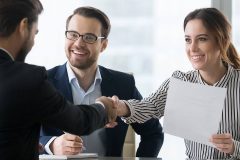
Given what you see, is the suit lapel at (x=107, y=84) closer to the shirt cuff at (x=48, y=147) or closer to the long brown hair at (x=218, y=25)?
the shirt cuff at (x=48, y=147)

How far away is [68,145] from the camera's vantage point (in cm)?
198

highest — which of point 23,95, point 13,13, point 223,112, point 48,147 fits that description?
point 13,13

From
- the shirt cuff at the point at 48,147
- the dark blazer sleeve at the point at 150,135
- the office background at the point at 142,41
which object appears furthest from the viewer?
the office background at the point at 142,41

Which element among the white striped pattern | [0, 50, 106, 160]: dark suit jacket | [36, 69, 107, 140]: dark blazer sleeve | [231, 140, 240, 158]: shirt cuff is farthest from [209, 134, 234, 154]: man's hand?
[0, 50, 106, 160]: dark suit jacket

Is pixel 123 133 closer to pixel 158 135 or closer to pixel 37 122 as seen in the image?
pixel 158 135

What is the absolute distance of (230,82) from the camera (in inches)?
88.0

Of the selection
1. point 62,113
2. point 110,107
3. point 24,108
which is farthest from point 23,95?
point 110,107

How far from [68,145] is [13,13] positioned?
2.42 feet

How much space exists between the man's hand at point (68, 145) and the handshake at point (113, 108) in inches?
6.9

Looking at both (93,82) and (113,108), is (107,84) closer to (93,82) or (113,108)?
(93,82)

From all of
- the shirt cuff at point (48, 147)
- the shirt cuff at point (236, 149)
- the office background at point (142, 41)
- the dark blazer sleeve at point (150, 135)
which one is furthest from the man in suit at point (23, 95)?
the office background at point (142, 41)

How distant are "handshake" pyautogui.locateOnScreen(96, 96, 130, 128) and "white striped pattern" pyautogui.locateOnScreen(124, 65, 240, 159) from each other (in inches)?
1.5

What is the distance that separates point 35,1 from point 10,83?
1.03 feet

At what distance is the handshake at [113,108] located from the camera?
6.30ft
